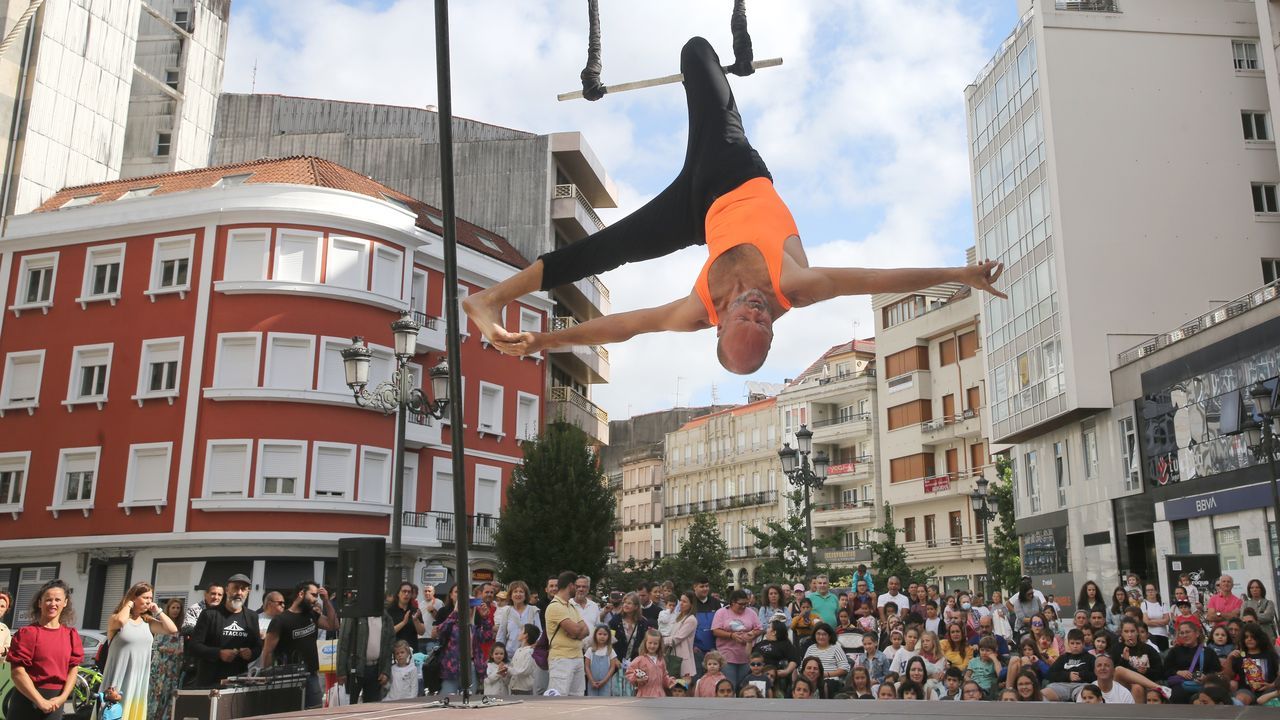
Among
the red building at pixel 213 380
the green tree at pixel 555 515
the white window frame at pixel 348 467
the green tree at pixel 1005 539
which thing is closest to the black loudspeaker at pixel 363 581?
the red building at pixel 213 380

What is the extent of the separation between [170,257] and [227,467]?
22.5ft

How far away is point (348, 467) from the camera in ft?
101

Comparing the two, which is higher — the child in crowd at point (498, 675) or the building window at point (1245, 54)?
the building window at point (1245, 54)

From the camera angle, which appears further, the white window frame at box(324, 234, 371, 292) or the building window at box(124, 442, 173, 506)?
the white window frame at box(324, 234, 371, 292)

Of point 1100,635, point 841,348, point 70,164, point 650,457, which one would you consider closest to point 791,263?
point 1100,635

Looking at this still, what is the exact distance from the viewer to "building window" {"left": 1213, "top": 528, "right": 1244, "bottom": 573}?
24.0m

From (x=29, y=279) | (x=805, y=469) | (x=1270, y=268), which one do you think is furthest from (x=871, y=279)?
(x=29, y=279)

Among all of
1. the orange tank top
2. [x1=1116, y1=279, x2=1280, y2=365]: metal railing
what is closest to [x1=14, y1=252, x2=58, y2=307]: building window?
the orange tank top

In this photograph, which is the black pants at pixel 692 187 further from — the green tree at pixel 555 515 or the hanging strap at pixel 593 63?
the green tree at pixel 555 515

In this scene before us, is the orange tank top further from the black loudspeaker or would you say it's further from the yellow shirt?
the black loudspeaker

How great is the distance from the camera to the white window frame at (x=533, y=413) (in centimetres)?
3619

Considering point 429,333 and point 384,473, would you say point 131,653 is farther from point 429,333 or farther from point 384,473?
point 429,333

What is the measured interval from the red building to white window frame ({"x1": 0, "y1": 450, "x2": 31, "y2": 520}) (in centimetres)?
5

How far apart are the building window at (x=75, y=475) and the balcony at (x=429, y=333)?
9.66m
